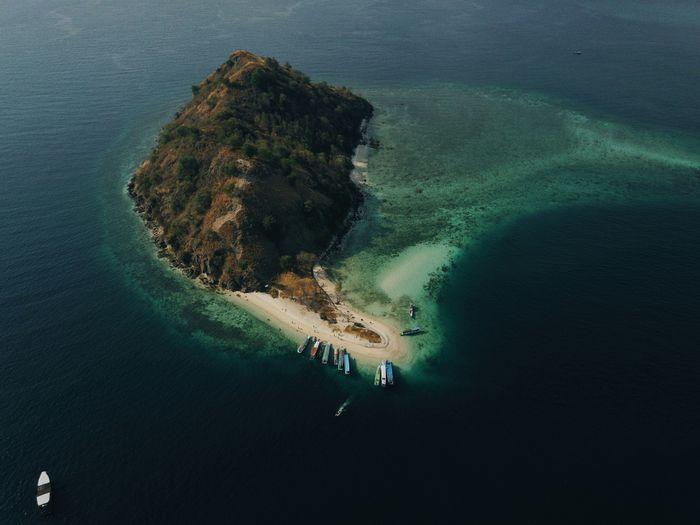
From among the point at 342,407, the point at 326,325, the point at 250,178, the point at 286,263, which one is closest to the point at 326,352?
the point at 326,325

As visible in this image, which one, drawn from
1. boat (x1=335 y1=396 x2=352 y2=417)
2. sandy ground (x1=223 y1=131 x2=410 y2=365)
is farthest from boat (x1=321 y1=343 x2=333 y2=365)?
boat (x1=335 y1=396 x2=352 y2=417)

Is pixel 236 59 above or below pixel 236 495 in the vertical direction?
above

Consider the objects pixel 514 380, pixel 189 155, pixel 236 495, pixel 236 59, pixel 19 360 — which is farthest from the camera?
pixel 236 59

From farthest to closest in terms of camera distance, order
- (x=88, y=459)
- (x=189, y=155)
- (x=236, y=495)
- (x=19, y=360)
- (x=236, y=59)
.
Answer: (x=236, y=59) → (x=189, y=155) → (x=19, y=360) → (x=88, y=459) → (x=236, y=495)

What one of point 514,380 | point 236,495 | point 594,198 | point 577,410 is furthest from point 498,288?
point 236,495

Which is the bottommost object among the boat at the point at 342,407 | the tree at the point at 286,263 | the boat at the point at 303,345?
the boat at the point at 342,407

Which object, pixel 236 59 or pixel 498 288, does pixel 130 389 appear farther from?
pixel 236 59

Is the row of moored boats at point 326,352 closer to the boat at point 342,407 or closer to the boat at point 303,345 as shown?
the boat at point 303,345

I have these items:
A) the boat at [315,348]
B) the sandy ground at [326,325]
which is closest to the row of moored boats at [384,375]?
the sandy ground at [326,325]
